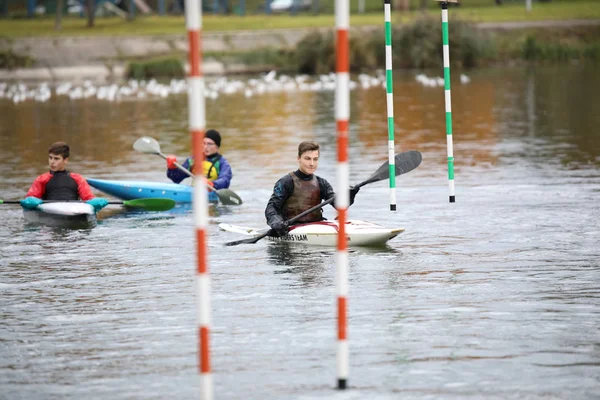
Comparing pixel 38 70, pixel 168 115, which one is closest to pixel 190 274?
pixel 168 115

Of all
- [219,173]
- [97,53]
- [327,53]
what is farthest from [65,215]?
[97,53]

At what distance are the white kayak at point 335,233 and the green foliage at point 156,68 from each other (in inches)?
1355

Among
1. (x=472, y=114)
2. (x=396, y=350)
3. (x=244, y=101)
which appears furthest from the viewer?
(x=244, y=101)

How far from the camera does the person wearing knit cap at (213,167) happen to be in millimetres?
14016

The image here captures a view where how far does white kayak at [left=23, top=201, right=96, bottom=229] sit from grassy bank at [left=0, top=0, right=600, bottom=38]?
1432 inches

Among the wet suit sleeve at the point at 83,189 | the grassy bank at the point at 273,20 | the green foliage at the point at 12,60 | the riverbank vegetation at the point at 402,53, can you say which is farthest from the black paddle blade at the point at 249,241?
the grassy bank at the point at 273,20

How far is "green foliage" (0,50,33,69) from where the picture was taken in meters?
45.0

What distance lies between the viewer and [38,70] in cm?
4531

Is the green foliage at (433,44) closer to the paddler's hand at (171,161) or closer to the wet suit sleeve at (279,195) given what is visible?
the paddler's hand at (171,161)

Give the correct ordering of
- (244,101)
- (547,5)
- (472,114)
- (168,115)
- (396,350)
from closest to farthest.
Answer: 1. (396,350)
2. (472,114)
3. (168,115)
4. (244,101)
5. (547,5)

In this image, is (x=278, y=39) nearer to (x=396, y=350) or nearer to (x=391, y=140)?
(x=391, y=140)

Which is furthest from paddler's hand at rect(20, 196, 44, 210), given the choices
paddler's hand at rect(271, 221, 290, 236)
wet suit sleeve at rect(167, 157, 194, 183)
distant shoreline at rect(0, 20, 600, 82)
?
distant shoreline at rect(0, 20, 600, 82)

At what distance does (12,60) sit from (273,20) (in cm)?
1579

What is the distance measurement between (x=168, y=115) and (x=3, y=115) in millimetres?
4594
